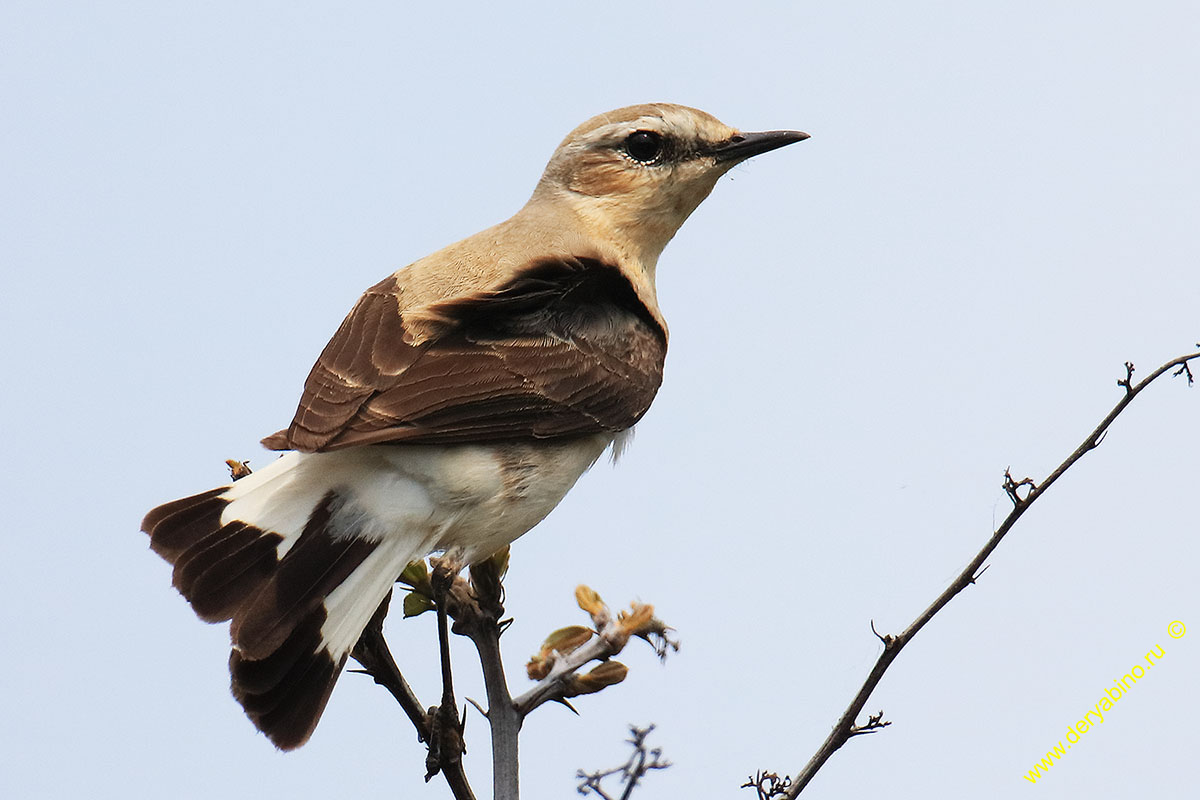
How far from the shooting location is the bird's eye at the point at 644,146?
18.3ft

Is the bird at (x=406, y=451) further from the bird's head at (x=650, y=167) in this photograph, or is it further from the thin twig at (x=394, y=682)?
the bird's head at (x=650, y=167)

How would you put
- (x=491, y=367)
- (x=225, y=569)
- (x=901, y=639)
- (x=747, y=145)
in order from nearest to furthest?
(x=901, y=639) < (x=225, y=569) < (x=491, y=367) < (x=747, y=145)

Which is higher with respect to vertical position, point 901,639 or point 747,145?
point 747,145

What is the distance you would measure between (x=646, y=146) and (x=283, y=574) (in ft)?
8.64

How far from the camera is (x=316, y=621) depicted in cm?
383

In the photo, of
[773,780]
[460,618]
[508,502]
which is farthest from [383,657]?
[773,780]

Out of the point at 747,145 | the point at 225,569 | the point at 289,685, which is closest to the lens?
the point at 289,685

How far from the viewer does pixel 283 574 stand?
12.9ft

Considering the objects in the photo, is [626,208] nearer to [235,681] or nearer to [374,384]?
[374,384]

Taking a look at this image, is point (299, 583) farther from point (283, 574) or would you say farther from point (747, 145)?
point (747, 145)

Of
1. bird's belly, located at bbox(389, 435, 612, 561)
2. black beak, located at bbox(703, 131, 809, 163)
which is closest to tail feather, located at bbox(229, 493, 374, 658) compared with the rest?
bird's belly, located at bbox(389, 435, 612, 561)

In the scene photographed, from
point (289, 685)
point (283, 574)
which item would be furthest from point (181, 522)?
point (289, 685)

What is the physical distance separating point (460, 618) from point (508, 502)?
0.63m

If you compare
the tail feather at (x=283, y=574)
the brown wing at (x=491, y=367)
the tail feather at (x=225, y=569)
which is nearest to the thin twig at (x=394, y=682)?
the tail feather at (x=283, y=574)
